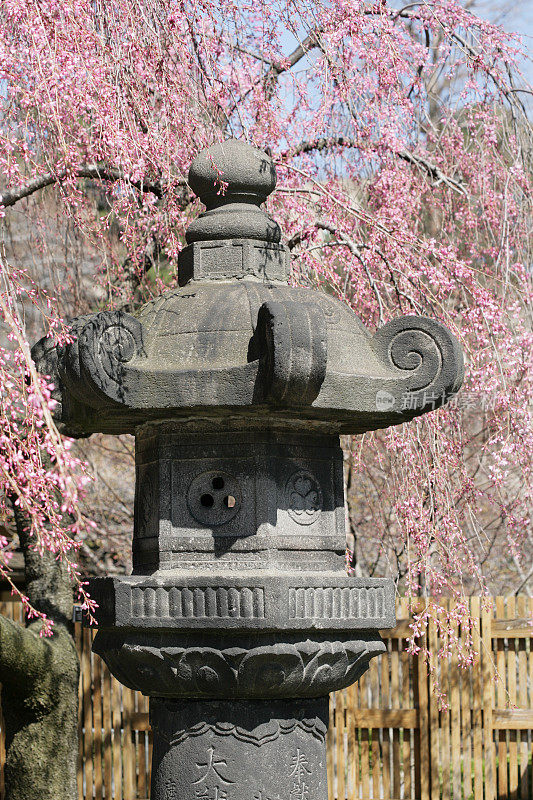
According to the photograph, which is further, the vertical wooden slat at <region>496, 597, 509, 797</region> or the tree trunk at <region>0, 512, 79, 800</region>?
the vertical wooden slat at <region>496, 597, 509, 797</region>

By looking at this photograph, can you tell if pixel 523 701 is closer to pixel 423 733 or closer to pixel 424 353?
pixel 423 733

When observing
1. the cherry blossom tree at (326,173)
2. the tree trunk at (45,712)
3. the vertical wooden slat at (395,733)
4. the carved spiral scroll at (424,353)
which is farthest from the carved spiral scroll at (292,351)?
the vertical wooden slat at (395,733)

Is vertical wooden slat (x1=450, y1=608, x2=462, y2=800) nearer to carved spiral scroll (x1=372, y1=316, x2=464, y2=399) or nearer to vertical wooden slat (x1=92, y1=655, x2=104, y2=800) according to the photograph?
vertical wooden slat (x1=92, y1=655, x2=104, y2=800)

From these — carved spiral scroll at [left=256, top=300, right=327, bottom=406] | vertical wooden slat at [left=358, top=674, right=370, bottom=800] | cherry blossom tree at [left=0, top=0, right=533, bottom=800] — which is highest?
cherry blossom tree at [left=0, top=0, right=533, bottom=800]

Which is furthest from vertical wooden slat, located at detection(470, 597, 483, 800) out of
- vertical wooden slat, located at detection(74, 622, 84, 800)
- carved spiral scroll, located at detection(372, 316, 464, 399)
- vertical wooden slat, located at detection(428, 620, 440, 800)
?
carved spiral scroll, located at detection(372, 316, 464, 399)

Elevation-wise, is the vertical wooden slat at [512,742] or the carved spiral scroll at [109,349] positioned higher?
the carved spiral scroll at [109,349]

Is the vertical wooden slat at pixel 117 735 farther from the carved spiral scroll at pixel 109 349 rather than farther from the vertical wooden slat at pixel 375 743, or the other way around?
the carved spiral scroll at pixel 109 349

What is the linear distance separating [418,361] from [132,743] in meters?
4.19

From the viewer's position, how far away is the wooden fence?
265 inches

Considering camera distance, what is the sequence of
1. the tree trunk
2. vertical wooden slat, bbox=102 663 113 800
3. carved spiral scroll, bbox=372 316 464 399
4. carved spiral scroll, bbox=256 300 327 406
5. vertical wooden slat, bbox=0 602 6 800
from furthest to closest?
1. vertical wooden slat, bbox=0 602 6 800
2. vertical wooden slat, bbox=102 663 113 800
3. the tree trunk
4. carved spiral scroll, bbox=372 316 464 399
5. carved spiral scroll, bbox=256 300 327 406

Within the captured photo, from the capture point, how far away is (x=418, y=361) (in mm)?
3766

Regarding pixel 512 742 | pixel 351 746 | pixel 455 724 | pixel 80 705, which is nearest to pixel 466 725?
pixel 455 724

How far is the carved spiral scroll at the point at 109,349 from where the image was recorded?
350 centimetres

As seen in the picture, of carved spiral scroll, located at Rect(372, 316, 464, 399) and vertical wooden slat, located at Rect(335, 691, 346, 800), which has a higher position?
carved spiral scroll, located at Rect(372, 316, 464, 399)
